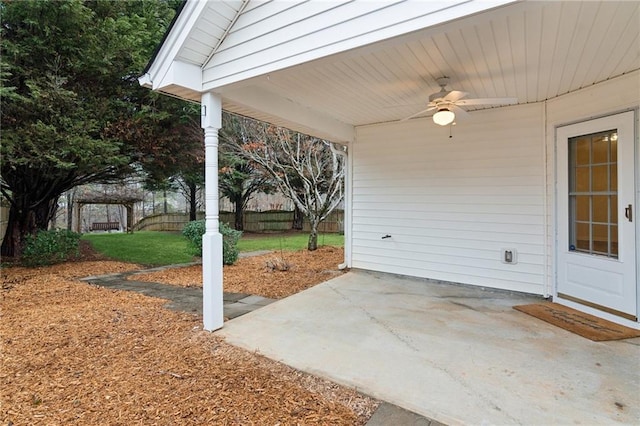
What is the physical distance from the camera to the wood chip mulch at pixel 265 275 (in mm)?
4914

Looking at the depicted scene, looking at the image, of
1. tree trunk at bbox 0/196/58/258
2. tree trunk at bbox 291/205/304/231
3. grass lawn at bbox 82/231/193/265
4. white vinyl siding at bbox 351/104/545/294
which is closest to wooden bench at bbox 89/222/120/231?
grass lawn at bbox 82/231/193/265

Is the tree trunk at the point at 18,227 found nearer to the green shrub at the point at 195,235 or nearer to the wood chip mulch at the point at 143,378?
the green shrub at the point at 195,235

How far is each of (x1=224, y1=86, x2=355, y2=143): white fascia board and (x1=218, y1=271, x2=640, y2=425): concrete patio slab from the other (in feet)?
7.89

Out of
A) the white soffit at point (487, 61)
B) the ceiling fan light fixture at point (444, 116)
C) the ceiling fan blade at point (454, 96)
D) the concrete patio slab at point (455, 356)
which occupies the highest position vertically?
the white soffit at point (487, 61)

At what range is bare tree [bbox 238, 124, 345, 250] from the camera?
8.36m

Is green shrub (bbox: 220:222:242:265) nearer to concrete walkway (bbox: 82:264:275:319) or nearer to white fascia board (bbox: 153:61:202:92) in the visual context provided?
concrete walkway (bbox: 82:264:275:319)

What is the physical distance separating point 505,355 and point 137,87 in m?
7.87

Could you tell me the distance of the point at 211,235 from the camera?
3320 mm

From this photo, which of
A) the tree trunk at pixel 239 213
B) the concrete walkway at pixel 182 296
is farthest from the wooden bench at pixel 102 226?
the concrete walkway at pixel 182 296

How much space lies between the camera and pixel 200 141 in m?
8.06

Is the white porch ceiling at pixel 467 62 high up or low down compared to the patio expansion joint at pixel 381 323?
up

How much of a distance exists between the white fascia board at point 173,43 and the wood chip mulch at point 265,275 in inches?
114

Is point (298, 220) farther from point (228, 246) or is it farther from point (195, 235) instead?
point (195, 235)

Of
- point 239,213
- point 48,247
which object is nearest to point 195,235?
point 48,247
